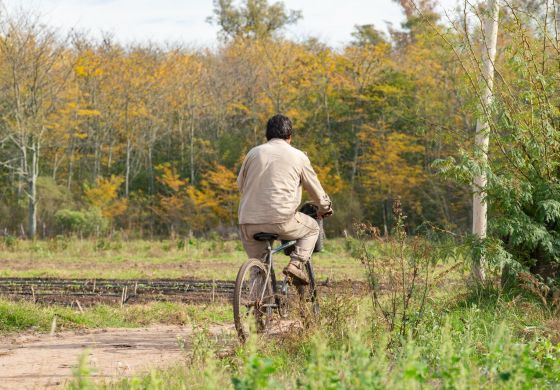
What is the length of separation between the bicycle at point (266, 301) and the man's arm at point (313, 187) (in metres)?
0.46

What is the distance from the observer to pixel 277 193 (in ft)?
26.3

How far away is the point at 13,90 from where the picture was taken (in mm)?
34750

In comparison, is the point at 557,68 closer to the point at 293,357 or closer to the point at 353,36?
the point at 293,357

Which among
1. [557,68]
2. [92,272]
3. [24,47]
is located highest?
[24,47]

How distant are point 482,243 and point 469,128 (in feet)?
81.0

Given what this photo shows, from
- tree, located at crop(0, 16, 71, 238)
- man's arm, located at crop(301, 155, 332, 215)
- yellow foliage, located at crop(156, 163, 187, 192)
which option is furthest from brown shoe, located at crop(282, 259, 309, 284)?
yellow foliage, located at crop(156, 163, 187, 192)

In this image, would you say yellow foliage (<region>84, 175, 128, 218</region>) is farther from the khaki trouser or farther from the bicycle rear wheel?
the bicycle rear wheel

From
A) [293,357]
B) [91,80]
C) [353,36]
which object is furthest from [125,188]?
[293,357]

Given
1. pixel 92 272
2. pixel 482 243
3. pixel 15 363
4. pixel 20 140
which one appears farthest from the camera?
pixel 20 140

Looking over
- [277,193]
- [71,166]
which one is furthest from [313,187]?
[71,166]

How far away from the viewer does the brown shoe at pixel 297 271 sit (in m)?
8.17

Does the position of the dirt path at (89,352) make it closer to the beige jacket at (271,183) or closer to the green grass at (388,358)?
the green grass at (388,358)

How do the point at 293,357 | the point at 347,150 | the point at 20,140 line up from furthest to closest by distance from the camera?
the point at 347,150, the point at 20,140, the point at 293,357

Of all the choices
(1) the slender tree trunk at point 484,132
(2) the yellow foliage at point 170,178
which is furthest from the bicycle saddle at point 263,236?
(2) the yellow foliage at point 170,178
